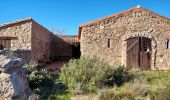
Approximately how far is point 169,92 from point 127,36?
750cm

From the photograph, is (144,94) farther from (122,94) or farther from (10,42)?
(10,42)

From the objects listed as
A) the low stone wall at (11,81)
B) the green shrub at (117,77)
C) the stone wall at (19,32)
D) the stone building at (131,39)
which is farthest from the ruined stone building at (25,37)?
the low stone wall at (11,81)

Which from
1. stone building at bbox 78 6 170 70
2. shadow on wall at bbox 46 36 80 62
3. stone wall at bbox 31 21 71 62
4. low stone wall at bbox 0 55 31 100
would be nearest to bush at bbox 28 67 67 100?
low stone wall at bbox 0 55 31 100

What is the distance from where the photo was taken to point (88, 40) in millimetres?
16859

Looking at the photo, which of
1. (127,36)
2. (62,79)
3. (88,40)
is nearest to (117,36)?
(127,36)

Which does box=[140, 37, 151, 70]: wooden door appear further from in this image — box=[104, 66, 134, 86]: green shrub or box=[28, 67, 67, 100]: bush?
box=[28, 67, 67, 100]: bush

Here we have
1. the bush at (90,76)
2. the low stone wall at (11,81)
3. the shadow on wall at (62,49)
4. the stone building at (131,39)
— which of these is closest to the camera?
the low stone wall at (11,81)

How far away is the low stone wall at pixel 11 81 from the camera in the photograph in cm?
616

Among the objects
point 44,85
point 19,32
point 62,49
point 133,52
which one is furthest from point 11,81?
point 62,49

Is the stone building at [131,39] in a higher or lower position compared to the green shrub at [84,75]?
higher

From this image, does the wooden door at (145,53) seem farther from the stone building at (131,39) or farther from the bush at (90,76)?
the bush at (90,76)

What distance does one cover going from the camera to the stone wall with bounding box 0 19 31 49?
16.2 meters

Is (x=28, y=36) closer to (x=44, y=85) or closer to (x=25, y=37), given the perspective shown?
(x=25, y=37)

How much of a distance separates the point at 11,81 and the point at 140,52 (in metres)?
12.2
